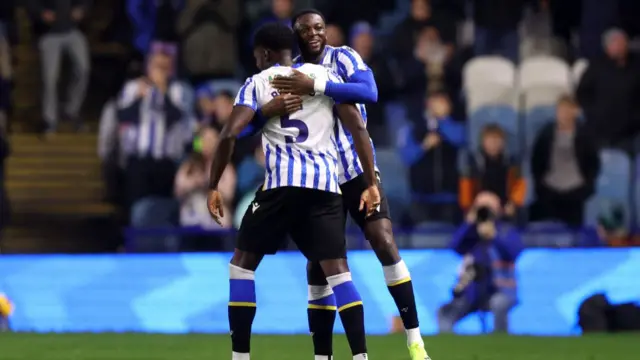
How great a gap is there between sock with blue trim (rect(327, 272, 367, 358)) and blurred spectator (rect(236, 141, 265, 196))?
688cm

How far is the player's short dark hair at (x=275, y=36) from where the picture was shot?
6676 mm

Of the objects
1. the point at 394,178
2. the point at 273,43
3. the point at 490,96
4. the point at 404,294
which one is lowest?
the point at 394,178

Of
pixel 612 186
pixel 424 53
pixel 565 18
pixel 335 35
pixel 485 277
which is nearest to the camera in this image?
pixel 485 277

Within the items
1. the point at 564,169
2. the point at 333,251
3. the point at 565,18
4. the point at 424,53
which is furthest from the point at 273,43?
the point at 565,18

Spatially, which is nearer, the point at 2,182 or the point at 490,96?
the point at 490,96

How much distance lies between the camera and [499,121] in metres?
13.9

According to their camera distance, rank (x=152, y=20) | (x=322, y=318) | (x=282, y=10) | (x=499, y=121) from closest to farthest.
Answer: (x=322, y=318), (x=499, y=121), (x=282, y=10), (x=152, y=20)

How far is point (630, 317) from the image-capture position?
38.3ft

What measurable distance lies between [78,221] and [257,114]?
8.50m

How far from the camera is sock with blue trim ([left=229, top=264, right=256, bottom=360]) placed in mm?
6766

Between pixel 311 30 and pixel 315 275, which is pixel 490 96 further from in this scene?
pixel 311 30

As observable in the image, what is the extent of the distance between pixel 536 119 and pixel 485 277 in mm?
2701

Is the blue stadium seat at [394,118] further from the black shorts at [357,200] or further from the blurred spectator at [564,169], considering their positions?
the black shorts at [357,200]

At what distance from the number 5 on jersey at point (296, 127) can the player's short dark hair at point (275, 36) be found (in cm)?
37
